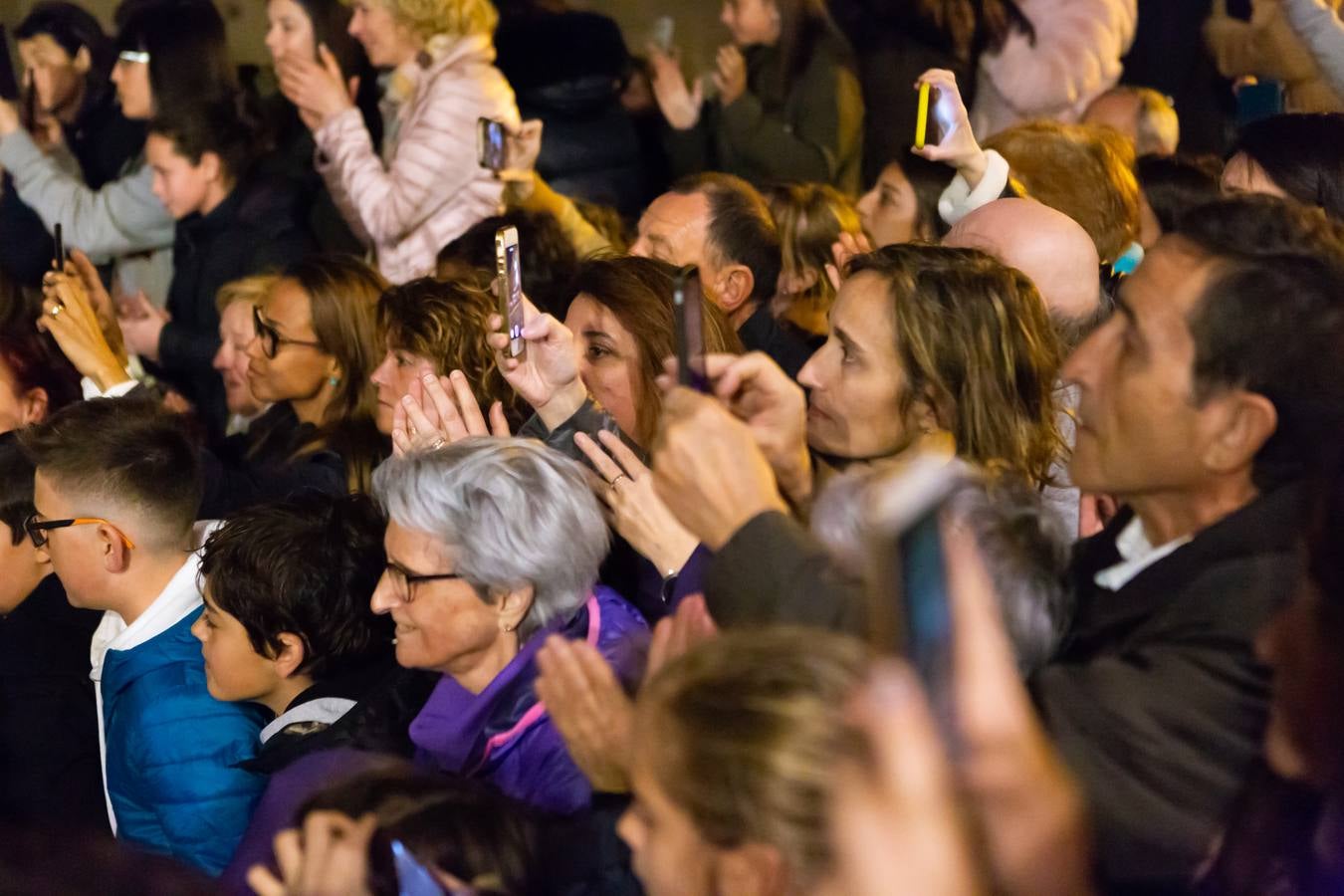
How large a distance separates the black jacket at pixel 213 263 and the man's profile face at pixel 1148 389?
127 inches

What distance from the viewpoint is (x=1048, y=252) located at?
2.89 m

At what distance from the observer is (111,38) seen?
226 inches

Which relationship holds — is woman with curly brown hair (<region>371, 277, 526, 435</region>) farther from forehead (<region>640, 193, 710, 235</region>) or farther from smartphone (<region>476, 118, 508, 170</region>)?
smartphone (<region>476, 118, 508, 170</region>)

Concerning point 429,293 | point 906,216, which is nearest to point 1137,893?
point 429,293

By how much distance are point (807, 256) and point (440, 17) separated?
1.27 meters

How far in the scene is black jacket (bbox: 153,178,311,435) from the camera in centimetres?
461

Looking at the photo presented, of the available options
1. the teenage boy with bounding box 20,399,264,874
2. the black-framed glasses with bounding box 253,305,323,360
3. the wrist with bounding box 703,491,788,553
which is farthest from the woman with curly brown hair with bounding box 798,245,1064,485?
the black-framed glasses with bounding box 253,305,323,360

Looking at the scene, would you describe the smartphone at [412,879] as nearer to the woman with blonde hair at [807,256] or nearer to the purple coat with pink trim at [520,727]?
the purple coat with pink trim at [520,727]

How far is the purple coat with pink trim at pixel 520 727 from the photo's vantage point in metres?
2.16

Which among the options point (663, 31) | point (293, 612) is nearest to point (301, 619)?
point (293, 612)

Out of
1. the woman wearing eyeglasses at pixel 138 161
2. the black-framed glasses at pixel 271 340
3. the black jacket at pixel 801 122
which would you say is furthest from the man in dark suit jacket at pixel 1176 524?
the woman wearing eyeglasses at pixel 138 161

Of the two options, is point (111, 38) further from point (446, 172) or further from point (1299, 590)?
point (1299, 590)

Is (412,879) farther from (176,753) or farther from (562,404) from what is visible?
(562,404)

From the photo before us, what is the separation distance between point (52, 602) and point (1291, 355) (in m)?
2.37
